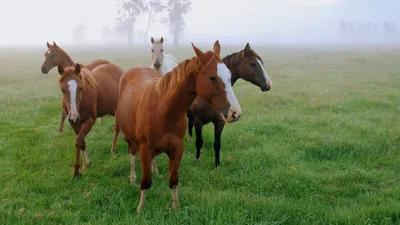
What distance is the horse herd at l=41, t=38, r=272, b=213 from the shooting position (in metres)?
3.58

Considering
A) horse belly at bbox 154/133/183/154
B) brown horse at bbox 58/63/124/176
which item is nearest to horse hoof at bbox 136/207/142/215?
horse belly at bbox 154/133/183/154

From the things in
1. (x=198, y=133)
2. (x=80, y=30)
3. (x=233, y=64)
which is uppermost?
(x=80, y=30)

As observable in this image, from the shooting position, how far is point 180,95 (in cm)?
400

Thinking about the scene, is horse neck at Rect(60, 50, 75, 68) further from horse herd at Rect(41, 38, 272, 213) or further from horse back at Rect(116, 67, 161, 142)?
horse back at Rect(116, 67, 161, 142)

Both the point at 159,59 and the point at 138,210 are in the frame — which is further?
the point at 159,59

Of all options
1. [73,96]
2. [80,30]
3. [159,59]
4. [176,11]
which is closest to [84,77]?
[73,96]

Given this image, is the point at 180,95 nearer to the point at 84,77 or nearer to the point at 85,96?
the point at 85,96

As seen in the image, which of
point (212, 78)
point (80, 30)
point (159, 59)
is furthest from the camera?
point (80, 30)

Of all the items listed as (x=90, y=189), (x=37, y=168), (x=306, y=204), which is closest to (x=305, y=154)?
(x=306, y=204)

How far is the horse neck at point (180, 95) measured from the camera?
12.7 ft

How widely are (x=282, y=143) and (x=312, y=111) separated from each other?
3.86 meters

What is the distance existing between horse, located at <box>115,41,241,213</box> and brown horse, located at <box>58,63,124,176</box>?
99 centimetres

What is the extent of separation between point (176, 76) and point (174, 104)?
35 cm

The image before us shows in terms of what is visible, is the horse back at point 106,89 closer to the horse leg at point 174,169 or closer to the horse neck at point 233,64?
the horse neck at point 233,64
